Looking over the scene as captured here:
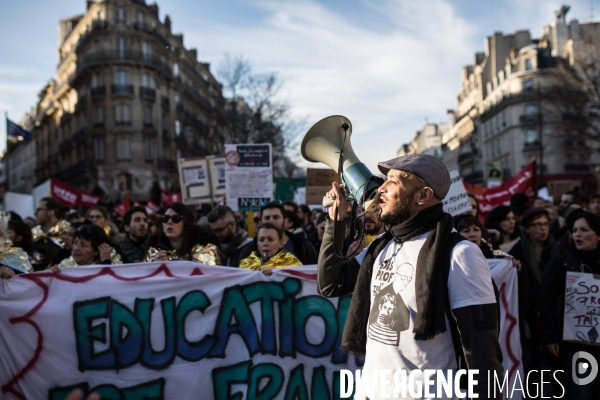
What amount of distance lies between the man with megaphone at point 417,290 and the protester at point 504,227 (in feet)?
11.8

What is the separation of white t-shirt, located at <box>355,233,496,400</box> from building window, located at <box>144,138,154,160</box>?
43.5 meters

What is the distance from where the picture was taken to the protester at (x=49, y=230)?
606 centimetres

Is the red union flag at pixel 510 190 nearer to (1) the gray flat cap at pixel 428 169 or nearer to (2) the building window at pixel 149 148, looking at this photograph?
(1) the gray flat cap at pixel 428 169

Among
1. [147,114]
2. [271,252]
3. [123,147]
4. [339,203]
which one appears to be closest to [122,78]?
[147,114]

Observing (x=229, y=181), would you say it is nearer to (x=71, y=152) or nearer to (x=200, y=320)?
(x=200, y=320)

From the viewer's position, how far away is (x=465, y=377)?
2.16m

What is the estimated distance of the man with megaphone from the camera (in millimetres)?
2119

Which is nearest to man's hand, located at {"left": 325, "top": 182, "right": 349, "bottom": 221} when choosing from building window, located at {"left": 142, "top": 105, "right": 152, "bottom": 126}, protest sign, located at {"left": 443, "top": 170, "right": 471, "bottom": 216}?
protest sign, located at {"left": 443, "top": 170, "right": 471, "bottom": 216}

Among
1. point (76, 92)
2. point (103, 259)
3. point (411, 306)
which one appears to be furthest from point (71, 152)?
point (411, 306)

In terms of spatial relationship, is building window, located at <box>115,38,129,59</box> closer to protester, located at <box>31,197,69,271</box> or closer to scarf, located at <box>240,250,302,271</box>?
protester, located at <box>31,197,69,271</box>

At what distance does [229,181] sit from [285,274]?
3.87 meters

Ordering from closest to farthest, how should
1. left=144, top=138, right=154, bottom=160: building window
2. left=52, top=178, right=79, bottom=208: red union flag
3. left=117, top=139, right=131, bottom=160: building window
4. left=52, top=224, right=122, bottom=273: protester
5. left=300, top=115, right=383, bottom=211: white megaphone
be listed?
left=300, top=115, right=383, bottom=211: white megaphone, left=52, top=224, right=122, bottom=273: protester, left=52, top=178, right=79, bottom=208: red union flag, left=117, top=139, right=131, bottom=160: building window, left=144, top=138, right=154, bottom=160: building window

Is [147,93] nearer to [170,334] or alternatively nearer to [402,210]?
[170,334]

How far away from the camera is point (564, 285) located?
4.28m
